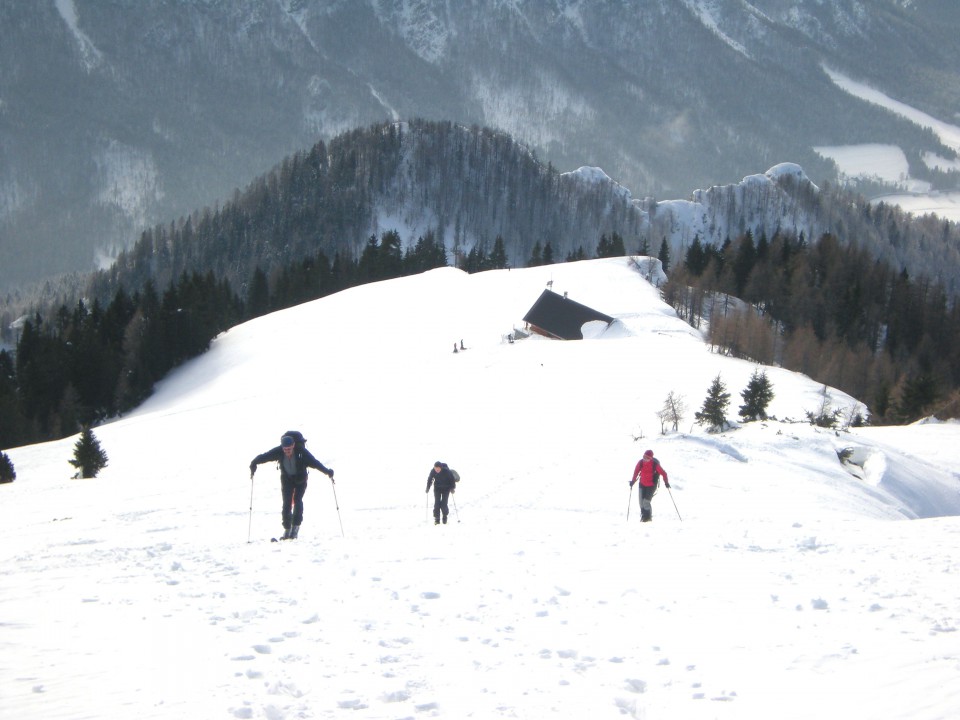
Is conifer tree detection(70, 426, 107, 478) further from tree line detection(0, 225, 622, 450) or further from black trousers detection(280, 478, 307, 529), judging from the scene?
tree line detection(0, 225, 622, 450)

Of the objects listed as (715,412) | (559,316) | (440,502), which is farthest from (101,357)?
(440,502)

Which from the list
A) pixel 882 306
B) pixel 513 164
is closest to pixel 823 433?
pixel 882 306

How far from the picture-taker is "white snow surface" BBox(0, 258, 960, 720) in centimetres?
686

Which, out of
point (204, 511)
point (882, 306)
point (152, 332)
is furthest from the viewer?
point (882, 306)

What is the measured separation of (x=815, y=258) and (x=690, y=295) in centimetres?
2265

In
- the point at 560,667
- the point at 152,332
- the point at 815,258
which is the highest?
the point at 815,258

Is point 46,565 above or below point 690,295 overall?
below

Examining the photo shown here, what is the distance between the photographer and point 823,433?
28.9 metres

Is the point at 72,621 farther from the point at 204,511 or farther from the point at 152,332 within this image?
the point at 152,332

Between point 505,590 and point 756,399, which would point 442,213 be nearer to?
point 756,399

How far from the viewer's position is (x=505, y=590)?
384 inches

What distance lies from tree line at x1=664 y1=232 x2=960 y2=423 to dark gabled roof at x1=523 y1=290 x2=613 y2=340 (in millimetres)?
10026

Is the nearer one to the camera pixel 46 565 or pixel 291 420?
pixel 46 565

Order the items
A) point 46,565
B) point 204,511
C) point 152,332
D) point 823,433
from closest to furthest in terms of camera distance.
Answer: point 46,565 < point 204,511 < point 823,433 < point 152,332
